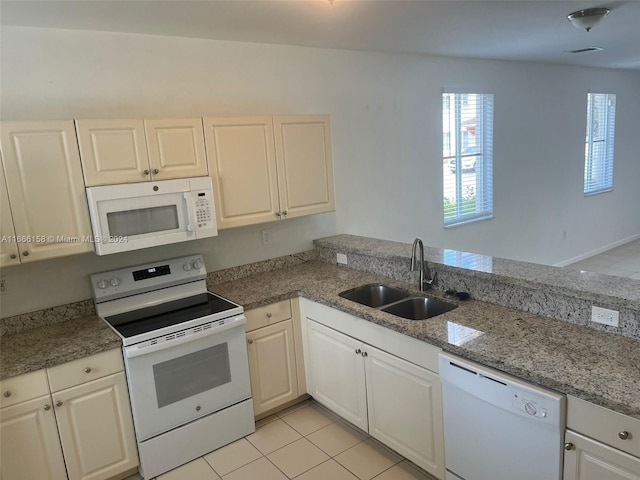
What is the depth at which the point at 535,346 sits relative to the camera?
1924 millimetres

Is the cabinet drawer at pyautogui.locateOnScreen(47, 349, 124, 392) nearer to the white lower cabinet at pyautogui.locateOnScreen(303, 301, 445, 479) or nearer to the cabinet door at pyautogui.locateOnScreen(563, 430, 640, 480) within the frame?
the white lower cabinet at pyautogui.locateOnScreen(303, 301, 445, 479)

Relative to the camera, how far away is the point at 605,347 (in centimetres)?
188

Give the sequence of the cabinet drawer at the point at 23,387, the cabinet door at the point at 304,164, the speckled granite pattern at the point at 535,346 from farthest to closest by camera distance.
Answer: the cabinet door at the point at 304,164
the cabinet drawer at the point at 23,387
the speckled granite pattern at the point at 535,346

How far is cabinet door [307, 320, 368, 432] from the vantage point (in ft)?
8.78

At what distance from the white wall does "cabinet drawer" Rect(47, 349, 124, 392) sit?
0.57 metres

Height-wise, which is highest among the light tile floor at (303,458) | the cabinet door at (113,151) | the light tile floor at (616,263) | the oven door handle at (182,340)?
the cabinet door at (113,151)

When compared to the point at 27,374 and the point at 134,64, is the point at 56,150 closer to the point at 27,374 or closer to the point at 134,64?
the point at 134,64

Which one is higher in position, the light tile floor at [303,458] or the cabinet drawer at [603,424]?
the cabinet drawer at [603,424]

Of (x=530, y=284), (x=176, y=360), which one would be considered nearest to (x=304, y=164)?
(x=176, y=360)

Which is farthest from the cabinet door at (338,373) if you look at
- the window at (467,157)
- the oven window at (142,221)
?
the window at (467,157)

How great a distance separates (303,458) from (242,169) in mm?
1789

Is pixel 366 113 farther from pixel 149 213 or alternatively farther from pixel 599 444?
pixel 599 444

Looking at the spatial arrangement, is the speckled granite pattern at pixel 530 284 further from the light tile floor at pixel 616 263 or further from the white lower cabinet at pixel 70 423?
the light tile floor at pixel 616 263

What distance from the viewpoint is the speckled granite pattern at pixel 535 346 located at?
5.25 feet
